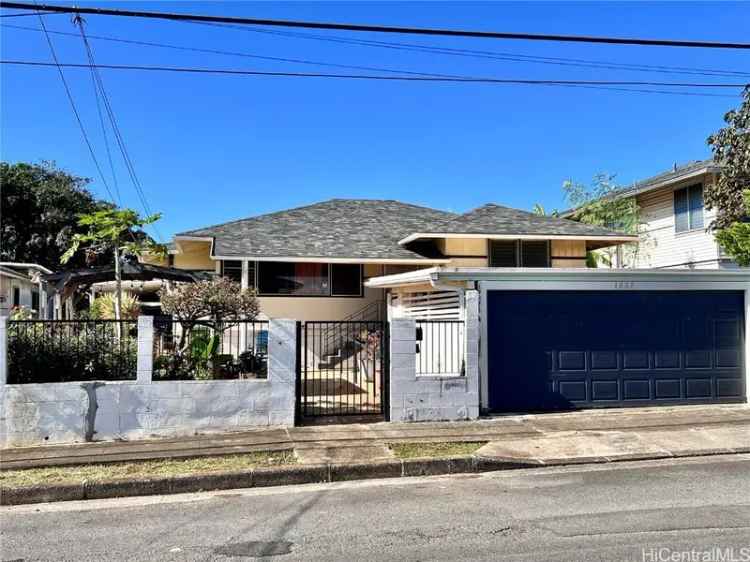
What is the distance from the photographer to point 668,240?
2081 cm

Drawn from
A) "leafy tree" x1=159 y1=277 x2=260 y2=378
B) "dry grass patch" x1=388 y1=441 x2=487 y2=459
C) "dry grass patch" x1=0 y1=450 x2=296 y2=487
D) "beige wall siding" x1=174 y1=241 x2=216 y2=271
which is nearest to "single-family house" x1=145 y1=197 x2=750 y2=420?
"leafy tree" x1=159 y1=277 x2=260 y2=378

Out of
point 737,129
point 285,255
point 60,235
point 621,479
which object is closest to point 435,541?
point 621,479

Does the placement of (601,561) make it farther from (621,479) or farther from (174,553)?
(174,553)

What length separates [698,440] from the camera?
343 inches

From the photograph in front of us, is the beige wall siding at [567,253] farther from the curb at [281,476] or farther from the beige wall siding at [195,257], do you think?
the curb at [281,476]

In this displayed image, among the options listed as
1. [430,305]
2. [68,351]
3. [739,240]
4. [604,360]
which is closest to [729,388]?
[604,360]

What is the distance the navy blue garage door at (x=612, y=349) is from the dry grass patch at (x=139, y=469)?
463cm

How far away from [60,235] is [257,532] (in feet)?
92.5

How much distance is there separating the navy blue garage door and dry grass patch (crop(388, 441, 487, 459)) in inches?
95.5

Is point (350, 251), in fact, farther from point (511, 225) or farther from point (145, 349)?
point (145, 349)

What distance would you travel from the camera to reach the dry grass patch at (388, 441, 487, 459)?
25.8 feet

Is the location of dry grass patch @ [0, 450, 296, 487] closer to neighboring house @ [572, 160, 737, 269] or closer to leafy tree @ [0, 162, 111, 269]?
neighboring house @ [572, 160, 737, 269]

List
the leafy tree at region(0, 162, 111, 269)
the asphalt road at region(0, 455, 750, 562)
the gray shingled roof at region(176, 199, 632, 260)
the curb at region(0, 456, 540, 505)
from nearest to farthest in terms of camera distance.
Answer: the asphalt road at region(0, 455, 750, 562)
the curb at region(0, 456, 540, 505)
the gray shingled roof at region(176, 199, 632, 260)
the leafy tree at region(0, 162, 111, 269)

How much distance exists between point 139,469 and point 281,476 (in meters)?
1.74
